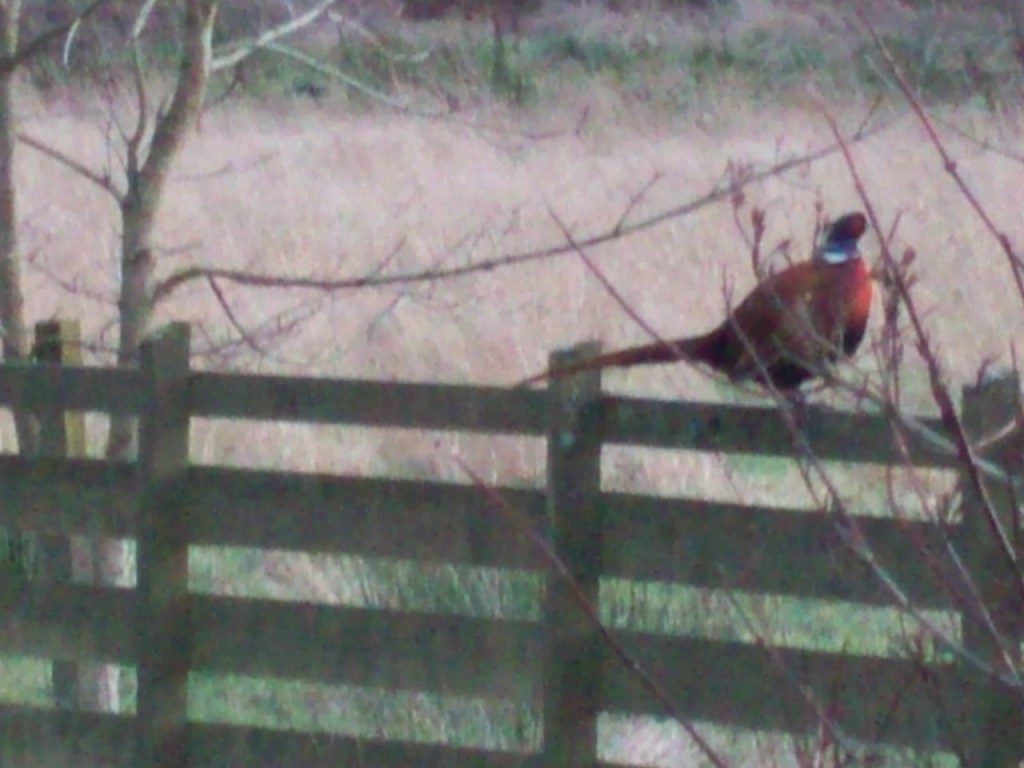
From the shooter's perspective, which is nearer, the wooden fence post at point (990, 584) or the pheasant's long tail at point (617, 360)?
the wooden fence post at point (990, 584)

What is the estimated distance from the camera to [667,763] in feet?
13.2

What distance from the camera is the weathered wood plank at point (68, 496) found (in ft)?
11.1

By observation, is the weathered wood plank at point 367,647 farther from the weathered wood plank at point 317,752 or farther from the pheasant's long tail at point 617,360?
the pheasant's long tail at point 617,360

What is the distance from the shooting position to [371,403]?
3176mm

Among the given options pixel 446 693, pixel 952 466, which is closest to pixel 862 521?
pixel 952 466

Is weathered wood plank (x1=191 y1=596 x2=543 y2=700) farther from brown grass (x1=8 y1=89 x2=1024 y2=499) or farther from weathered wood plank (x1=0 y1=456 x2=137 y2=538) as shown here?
brown grass (x1=8 y1=89 x2=1024 y2=499)

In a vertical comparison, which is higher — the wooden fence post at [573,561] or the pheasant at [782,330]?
the pheasant at [782,330]

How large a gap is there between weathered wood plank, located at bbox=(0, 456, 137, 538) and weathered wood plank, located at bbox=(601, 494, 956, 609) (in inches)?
38.2

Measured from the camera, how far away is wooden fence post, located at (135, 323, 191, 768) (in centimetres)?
326

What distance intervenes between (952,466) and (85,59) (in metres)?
2.77

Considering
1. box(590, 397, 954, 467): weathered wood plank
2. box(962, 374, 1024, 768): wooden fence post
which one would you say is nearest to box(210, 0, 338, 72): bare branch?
box(590, 397, 954, 467): weathered wood plank

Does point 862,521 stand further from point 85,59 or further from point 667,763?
point 85,59

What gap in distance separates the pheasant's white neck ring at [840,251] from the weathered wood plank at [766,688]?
763 millimetres

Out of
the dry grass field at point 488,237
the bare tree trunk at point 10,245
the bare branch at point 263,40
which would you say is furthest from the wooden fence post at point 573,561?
the bare tree trunk at point 10,245
